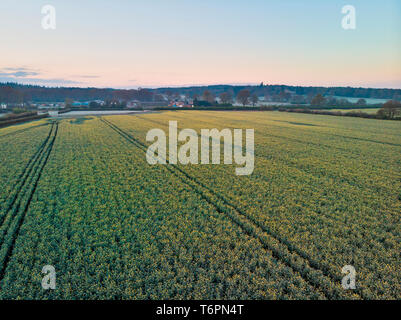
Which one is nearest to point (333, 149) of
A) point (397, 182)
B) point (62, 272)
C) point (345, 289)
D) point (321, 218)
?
point (397, 182)

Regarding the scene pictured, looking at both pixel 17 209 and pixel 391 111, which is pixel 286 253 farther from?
pixel 391 111

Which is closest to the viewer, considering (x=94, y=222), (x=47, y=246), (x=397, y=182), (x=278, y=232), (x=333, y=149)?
(x=47, y=246)

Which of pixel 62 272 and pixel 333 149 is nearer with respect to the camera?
pixel 62 272

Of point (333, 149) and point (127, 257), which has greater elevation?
point (333, 149)

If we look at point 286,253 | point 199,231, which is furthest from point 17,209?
point 286,253

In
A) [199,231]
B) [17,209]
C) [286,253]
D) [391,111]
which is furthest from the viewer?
[391,111]

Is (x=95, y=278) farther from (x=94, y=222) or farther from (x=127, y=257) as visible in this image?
(x=94, y=222)

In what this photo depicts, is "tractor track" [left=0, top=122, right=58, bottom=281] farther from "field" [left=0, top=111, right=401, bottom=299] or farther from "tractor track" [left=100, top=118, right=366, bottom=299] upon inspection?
"tractor track" [left=100, top=118, right=366, bottom=299]

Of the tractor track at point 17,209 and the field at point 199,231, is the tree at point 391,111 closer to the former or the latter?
the field at point 199,231

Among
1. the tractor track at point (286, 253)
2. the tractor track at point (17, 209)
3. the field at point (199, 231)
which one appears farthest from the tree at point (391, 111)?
the tractor track at point (17, 209)
